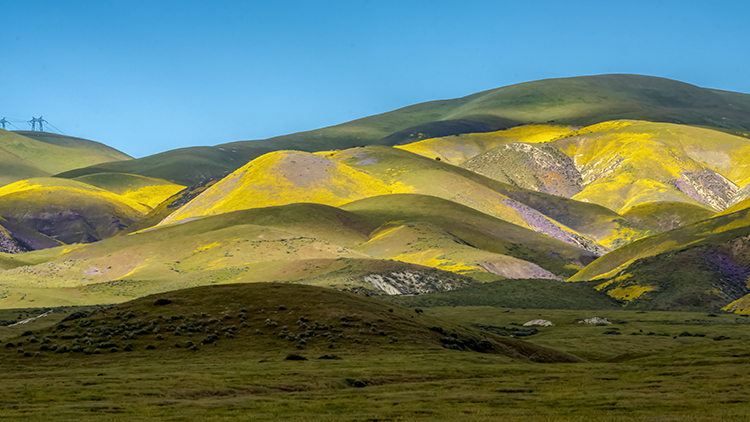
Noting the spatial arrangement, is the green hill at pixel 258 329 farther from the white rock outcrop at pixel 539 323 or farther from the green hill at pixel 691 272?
the green hill at pixel 691 272

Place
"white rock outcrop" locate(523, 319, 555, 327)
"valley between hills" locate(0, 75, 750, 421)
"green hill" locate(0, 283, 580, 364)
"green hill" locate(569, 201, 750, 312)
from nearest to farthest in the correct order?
"valley between hills" locate(0, 75, 750, 421), "green hill" locate(0, 283, 580, 364), "white rock outcrop" locate(523, 319, 555, 327), "green hill" locate(569, 201, 750, 312)

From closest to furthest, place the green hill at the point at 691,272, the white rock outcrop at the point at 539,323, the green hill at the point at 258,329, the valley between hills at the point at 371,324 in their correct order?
the valley between hills at the point at 371,324 → the green hill at the point at 258,329 → the white rock outcrop at the point at 539,323 → the green hill at the point at 691,272

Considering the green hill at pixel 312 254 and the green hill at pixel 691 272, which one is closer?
the green hill at pixel 691 272

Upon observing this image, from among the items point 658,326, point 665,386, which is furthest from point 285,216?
point 665,386

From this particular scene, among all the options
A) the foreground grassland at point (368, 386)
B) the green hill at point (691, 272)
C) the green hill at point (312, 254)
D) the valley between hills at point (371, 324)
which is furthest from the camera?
the green hill at point (312, 254)

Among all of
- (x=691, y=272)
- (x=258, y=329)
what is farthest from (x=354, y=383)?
(x=691, y=272)

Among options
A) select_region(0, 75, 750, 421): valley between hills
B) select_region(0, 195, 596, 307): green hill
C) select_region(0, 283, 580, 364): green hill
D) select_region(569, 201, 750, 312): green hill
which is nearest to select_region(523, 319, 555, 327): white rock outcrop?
select_region(0, 75, 750, 421): valley between hills

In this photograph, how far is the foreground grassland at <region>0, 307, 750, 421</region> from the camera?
85.0 ft

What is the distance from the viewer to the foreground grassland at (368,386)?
1020 inches

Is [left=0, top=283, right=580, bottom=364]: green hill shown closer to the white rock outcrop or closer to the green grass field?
the green grass field

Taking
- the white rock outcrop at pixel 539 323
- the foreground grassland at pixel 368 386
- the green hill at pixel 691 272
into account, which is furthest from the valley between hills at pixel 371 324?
the white rock outcrop at pixel 539 323

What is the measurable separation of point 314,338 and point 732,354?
87.8 ft

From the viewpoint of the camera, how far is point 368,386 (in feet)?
113

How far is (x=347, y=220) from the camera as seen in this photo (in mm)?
158375
